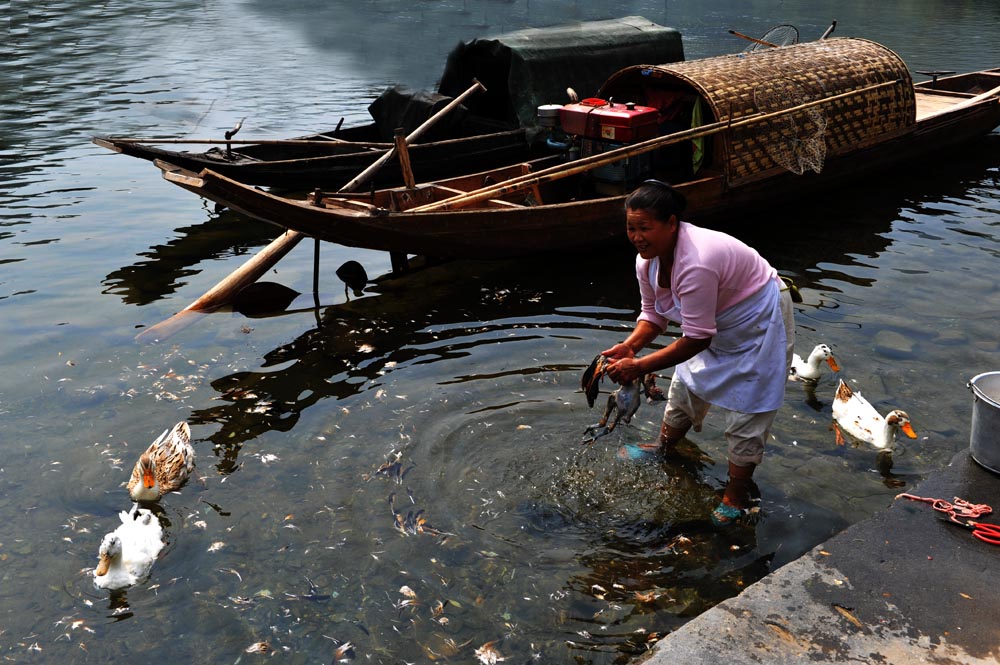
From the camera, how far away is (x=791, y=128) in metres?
10.8

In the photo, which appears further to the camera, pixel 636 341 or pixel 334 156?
pixel 334 156

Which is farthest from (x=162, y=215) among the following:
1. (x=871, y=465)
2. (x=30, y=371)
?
(x=871, y=465)

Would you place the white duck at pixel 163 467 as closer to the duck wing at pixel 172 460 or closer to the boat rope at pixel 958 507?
the duck wing at pixel 172 460

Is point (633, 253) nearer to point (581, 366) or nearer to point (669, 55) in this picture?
point (581, 366)

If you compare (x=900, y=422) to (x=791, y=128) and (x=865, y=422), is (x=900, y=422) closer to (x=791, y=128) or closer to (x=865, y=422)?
(x=865, y=422)

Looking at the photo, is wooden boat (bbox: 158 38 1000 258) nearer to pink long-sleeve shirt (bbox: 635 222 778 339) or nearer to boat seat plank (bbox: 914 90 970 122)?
boat seat plank (bbox: 914 90 970 122)

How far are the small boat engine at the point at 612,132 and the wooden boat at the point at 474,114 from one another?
2.60m

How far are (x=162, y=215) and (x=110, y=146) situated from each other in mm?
1681

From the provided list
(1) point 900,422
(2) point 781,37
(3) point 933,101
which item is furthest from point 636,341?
(3) point 933,101

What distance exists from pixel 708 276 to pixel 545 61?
9.81 metres

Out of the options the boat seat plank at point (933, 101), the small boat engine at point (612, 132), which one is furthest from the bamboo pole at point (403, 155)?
the boat seat plank at point (933, 101)

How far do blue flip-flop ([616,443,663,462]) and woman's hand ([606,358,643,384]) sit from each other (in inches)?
49.6

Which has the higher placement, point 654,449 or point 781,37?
point 781,37

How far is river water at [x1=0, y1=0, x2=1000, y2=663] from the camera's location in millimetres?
4820
